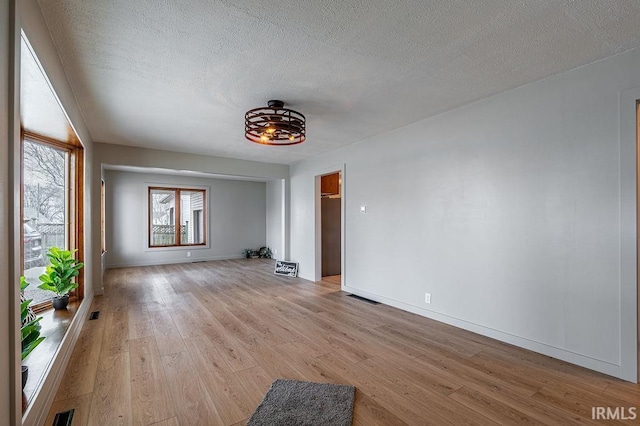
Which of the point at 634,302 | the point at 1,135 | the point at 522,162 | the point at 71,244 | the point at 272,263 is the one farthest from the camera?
the point at 272,263

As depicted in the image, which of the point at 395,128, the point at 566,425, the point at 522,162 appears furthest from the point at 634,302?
the point at 395,128

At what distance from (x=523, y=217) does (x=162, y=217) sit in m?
8.27

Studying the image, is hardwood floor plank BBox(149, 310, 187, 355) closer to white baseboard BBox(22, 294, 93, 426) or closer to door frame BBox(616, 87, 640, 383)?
white baseboard BBox(22, 294, 93, 426)

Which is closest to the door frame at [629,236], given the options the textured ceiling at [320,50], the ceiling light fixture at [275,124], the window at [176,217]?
the textured ceiling at [320,50]

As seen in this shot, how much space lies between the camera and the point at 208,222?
28.2 ft

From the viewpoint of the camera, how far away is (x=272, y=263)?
327 inches

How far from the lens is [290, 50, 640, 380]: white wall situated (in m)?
2.44

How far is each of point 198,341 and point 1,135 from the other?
2.50m

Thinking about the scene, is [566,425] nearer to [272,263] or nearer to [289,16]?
[289,16]

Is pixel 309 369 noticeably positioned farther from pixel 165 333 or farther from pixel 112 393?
pixel 165 333

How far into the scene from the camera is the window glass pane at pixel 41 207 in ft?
9.92

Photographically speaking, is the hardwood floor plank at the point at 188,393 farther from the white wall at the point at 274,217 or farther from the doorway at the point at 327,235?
the white wall at the point at 274,217

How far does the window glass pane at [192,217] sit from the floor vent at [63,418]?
22.4ft

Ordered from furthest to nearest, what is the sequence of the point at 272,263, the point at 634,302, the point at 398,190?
the point at 272,263 < the point at 398,190 < the point at 634,302
